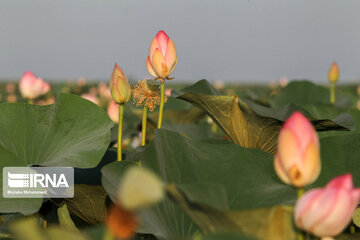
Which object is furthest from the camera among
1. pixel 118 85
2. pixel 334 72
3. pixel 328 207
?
pixel 334 72

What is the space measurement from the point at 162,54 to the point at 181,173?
39cm

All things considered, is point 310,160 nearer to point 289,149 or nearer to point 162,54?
point 289,149

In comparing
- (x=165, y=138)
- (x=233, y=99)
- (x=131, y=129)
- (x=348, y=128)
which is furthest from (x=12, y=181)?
(x=131, y=129)

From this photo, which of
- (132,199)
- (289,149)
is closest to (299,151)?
(289,149)

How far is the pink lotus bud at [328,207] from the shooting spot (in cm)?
49

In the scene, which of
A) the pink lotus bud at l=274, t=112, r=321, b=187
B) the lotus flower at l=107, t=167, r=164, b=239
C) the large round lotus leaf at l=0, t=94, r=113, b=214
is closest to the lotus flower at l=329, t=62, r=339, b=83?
the large round lotus leaf at l=0, t=94, r=113, b=214

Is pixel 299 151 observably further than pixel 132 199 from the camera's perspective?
Yes

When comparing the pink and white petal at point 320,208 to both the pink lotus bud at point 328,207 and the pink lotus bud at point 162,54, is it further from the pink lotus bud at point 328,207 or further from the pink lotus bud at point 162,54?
the pink lotus bud at point 162,54

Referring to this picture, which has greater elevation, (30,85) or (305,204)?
(305,204)

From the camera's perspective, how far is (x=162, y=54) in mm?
1063

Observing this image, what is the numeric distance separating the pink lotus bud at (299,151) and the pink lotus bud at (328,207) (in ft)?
0.14

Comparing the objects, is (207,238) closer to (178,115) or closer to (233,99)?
(233,99)

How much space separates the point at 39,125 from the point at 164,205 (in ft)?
1.64

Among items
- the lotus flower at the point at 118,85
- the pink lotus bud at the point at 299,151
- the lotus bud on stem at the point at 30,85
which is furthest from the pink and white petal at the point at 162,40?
the lotus bud on stem at the point at 30,85
